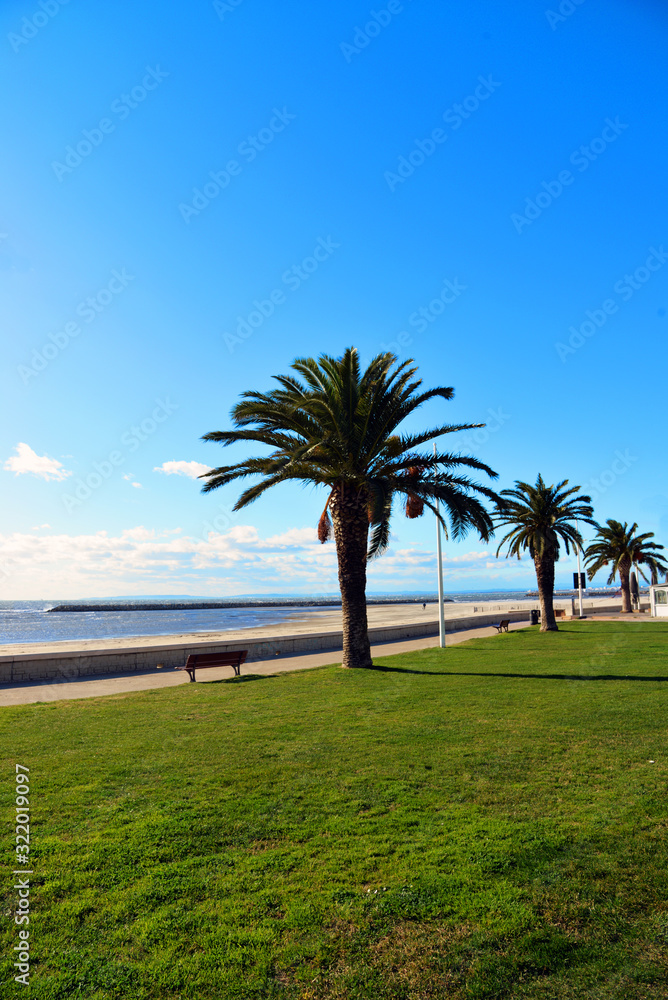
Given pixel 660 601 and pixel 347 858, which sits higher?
pixel 347 858

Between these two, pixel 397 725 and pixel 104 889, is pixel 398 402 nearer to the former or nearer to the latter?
pixel 397 725

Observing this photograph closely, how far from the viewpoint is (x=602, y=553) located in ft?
139

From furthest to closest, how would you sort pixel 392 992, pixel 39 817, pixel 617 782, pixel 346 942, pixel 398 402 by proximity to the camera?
1. pixel 398 402
2. pixel 617 782
3. pixel 39 817
4. pixel 346 942
5. pixel 392 992

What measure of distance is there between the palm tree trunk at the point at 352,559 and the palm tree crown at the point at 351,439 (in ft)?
0.84

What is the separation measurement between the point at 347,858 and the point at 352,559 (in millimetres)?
10453

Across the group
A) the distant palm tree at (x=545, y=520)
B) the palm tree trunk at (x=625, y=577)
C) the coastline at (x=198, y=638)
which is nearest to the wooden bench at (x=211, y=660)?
the coastline at (x=198, y=638)

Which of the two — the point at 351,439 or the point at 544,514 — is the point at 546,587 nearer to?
the point at 544,514

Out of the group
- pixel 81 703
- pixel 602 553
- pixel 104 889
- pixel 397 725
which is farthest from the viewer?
pixel 602 553

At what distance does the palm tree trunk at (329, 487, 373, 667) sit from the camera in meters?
14.3

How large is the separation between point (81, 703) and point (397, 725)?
18.2 feet

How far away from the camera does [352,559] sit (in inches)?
565

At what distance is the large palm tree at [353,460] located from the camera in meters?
13.9

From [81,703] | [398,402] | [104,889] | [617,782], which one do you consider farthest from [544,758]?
[398,402]

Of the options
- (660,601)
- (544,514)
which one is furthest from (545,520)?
(660,601)
